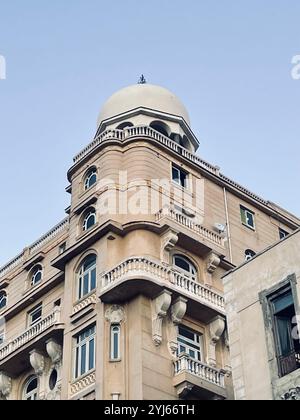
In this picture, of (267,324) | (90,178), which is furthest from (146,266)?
(267,324)

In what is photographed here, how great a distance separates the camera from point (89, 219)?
40.9 metres

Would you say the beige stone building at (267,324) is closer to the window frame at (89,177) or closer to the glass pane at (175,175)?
the glass pane at (175,175)

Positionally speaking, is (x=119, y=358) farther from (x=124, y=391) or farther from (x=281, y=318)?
(x=281, y=318)

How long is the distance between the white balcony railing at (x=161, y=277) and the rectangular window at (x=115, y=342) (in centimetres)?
178

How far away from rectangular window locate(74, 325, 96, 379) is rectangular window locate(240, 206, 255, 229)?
442 inches

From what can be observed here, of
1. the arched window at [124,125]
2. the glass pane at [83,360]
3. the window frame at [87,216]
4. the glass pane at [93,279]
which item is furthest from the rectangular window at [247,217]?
the glass pane at [83,360]

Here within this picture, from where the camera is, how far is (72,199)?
140 ft

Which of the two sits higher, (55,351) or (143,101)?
(143,101)

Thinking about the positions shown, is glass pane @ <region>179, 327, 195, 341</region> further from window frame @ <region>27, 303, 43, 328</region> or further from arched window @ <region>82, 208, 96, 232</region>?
window frame @ <region>27, 303, 43, 328</region>

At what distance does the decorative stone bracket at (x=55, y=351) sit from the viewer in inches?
1507

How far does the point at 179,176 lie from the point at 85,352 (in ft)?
35.3

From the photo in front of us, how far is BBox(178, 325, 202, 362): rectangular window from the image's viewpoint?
36531 mm

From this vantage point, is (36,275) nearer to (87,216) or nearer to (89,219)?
(87,216)

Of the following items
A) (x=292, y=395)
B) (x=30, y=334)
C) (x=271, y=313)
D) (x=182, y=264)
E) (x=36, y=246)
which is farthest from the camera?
(x=36, y=246)
